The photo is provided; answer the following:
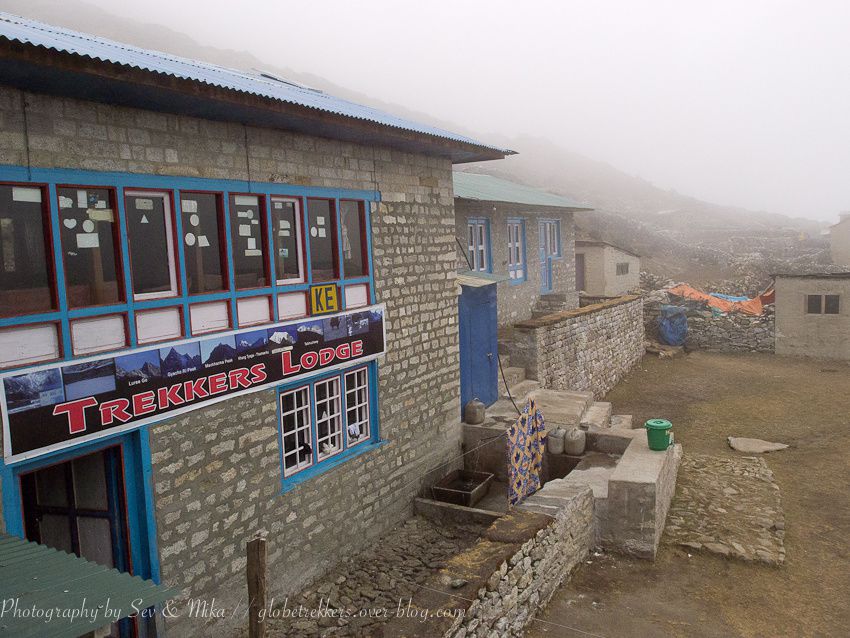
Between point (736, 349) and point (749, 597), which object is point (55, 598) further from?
point (736, 349)

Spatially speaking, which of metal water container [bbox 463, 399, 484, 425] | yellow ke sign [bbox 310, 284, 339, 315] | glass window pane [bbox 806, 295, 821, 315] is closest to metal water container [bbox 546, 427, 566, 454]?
metal water container [bbox 463, 399, 484, 425]

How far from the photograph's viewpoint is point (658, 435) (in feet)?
31.6

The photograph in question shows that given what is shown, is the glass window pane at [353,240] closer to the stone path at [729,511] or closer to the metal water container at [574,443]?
the metal water container at [574,443]

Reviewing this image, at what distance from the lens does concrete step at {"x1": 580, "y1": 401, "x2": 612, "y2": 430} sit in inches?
467

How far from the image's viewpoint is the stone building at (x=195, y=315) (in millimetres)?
5016

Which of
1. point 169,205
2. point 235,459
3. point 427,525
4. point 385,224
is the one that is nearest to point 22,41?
point 169,205

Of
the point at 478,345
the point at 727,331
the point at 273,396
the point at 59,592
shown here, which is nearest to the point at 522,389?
the point at 478,345

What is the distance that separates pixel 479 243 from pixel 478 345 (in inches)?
186

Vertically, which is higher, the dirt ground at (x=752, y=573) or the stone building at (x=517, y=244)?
the stone building at (x=517, y=244)

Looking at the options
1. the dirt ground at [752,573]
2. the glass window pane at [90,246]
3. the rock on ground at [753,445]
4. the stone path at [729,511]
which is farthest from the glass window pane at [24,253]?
the rock on ground at [753,445]

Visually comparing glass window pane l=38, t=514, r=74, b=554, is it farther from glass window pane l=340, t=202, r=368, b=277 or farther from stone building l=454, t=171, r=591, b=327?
stone building l=454, t=171, r=591, b=327

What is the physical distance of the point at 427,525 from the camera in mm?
9320

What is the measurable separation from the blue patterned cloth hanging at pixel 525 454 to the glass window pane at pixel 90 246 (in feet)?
18.0

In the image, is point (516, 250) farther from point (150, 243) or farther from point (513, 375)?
point (150, 243)
